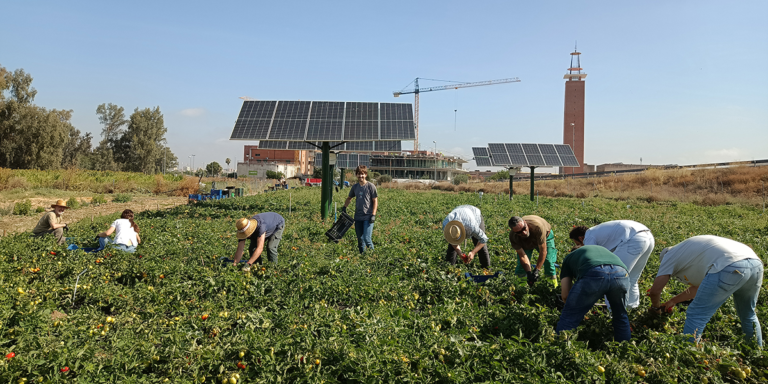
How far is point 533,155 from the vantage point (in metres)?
30.3

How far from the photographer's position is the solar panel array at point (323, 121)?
17203 mm

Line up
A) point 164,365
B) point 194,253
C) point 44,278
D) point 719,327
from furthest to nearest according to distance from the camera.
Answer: point 194,253, point 44,278, point 719,327, point 164,365

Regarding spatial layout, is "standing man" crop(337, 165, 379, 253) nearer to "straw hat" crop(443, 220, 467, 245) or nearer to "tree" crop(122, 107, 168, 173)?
"straw hat" crop(443, 220, 467, 245)

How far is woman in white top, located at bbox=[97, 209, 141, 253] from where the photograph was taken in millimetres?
7730

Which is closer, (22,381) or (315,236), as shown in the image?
(22,381)

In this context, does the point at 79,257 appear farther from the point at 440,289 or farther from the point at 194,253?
the point at 440,289

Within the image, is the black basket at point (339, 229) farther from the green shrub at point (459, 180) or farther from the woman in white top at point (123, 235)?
the green shrub at point (459, 180)

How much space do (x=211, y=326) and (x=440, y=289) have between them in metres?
3.07

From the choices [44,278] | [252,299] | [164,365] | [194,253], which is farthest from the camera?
[194,253]

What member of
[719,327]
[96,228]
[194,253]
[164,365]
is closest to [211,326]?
[164,365]

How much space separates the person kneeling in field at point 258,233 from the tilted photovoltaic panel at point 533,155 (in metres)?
24.3

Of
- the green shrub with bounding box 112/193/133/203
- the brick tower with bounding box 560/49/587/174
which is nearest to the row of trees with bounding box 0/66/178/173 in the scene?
the green shrub with bounding box 112/193/133/203

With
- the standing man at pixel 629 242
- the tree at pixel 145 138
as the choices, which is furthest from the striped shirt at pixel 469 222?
the tree at pixel 145 138

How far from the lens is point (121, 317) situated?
4559 millimetres
